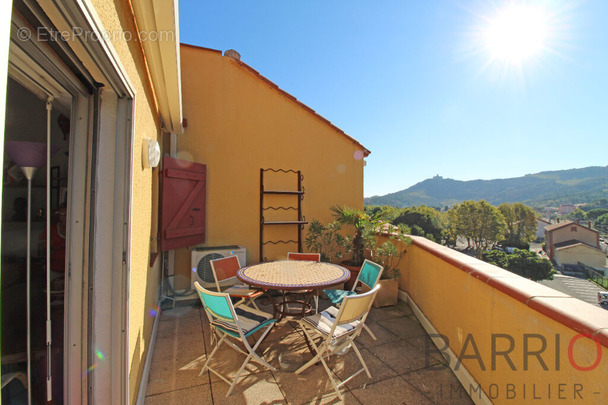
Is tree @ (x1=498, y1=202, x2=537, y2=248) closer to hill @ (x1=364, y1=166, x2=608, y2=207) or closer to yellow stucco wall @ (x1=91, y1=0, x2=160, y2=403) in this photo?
yellow stucco wall @ (x1=91, y1=0, x2=160, y2=403)

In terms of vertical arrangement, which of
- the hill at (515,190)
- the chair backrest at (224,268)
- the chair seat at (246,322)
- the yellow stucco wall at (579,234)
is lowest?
the yellow stucco wall at (579,234)

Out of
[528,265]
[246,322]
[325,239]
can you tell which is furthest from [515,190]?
[246,322]

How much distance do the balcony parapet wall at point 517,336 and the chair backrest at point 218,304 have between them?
2026 millimetres

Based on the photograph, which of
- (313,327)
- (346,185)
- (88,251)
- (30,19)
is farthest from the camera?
(346,185)

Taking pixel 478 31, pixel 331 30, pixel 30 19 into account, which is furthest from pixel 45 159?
pixel 478 31

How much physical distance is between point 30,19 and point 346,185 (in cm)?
566

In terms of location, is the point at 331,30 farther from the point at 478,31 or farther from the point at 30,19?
the point at 30,19

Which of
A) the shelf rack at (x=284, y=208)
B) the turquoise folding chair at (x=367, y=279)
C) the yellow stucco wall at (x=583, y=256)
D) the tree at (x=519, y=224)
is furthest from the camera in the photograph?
the tree at (x=519, y=224)

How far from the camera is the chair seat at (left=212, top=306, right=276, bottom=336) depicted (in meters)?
2.36

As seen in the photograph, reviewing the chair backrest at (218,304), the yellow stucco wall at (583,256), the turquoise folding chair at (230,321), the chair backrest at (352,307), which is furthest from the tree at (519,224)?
the chair backrest at (218,304)

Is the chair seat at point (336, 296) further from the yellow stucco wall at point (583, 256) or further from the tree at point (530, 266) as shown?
the yellow stucco wall at point (583, 256)

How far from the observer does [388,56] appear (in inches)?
306

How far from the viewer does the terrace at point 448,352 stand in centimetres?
139

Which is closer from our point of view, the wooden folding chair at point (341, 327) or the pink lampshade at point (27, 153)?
the pink lampshade at point (27, 153)
